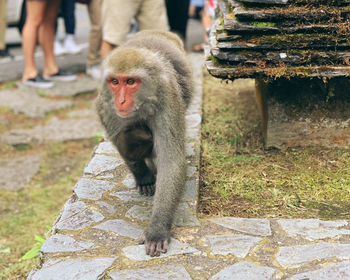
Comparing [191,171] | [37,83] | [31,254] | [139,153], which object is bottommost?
[31,254]

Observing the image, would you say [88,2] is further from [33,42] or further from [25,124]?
[25,124]

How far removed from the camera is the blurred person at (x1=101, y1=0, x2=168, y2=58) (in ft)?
20.3

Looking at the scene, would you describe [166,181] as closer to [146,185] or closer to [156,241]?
[156,241]

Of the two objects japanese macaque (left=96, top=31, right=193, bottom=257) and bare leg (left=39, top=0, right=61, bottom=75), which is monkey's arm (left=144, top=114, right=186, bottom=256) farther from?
bare leg (left=39, top=0, right=61, bottom=75)

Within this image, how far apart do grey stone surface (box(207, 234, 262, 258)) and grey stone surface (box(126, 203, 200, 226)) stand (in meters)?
0.22

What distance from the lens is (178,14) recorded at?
799cm

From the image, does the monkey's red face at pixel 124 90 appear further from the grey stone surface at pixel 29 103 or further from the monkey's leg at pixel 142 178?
the grey stone surface at pixel 29 103

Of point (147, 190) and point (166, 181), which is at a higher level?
point (166, 181)

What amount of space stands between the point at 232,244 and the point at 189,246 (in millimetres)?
251

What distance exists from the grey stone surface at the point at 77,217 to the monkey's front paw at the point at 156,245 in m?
0.50

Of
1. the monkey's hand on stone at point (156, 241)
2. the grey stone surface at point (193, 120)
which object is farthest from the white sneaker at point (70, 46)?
the monkey's hand on stone at point (156, 241)

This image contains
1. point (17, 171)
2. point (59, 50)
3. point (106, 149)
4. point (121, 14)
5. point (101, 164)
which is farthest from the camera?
point (59, 50)

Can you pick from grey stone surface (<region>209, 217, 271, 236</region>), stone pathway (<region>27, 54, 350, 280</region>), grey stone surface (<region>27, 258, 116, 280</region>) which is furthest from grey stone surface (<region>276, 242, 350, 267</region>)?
grey stone surface (<region>27, 258, 116, 280</region>)

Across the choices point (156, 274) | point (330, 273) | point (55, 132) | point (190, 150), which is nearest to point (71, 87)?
point (55, 132)
